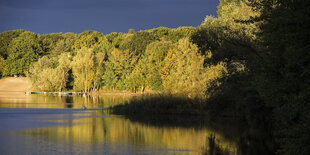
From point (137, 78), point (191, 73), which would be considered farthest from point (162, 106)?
point (137, 78)

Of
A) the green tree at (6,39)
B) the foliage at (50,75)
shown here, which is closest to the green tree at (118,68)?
the foliage at (50,75)

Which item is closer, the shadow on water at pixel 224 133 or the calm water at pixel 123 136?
the calm water at pixel 123 136

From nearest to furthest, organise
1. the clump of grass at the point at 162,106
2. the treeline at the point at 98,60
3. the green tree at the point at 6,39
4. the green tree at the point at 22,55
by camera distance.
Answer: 1. the clump of grass at the point at 162,106
2. the treeline at the point at 98,60
3. the green tree at the point at 22,55
4. the green tree at the point at 6,39

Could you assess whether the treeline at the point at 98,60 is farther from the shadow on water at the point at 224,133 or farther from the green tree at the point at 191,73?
the shadow on water at the point at 224,133

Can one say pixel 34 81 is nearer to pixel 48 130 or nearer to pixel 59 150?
pixel 48 130

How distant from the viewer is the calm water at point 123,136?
21531 mm

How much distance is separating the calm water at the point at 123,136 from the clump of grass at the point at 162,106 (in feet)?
6.55

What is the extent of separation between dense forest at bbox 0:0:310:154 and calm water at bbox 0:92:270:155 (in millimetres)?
1929

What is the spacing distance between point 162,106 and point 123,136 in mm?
14316

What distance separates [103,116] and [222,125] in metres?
12.4

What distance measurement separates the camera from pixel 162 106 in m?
40.3

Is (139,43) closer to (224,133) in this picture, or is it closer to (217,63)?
(224,133)

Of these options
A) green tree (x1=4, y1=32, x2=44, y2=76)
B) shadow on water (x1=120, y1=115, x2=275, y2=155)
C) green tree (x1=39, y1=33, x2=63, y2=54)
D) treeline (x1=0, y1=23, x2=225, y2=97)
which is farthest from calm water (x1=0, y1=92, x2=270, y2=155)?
green tree (x1=39, y1=33, x2=63, y2=54)

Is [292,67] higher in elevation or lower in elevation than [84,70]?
lower
